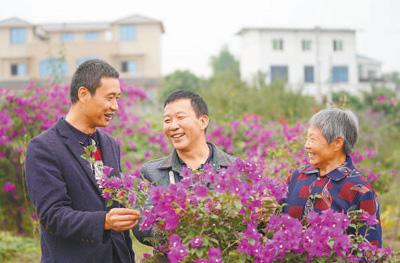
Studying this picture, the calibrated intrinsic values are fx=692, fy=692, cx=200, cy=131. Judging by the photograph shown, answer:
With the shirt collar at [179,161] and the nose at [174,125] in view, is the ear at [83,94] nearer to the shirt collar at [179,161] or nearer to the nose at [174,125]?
the nose at [174,125]

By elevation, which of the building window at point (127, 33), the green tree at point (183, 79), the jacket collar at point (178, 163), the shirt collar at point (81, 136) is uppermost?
Result: the building window at point (127, 33)

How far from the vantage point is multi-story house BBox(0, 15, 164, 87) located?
4303 cm

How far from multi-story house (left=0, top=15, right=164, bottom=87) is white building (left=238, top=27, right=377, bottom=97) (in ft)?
22.1

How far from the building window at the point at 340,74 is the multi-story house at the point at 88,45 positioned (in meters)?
12.3

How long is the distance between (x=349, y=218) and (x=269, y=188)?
396mm

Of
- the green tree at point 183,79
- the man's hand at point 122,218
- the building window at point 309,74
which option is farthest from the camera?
the building window at point 309,74

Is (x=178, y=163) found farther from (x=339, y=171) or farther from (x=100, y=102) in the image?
(x=339, y=171)

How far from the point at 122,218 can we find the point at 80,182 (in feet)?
1.49

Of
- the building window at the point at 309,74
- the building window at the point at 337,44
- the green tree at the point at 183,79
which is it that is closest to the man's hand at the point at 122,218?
the green tree at the point at 183,79

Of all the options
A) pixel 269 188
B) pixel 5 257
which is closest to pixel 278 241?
pixel 269 188

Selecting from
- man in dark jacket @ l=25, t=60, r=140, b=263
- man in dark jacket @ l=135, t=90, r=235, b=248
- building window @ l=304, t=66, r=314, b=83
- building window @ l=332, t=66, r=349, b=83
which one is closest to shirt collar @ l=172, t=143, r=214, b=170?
man in dark jacket @ l=135, t=90, r=235, b=248

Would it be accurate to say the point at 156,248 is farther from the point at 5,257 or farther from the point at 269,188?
the point at 5,257

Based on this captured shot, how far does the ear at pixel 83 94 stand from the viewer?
3.52m

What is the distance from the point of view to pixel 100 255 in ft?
11.4
